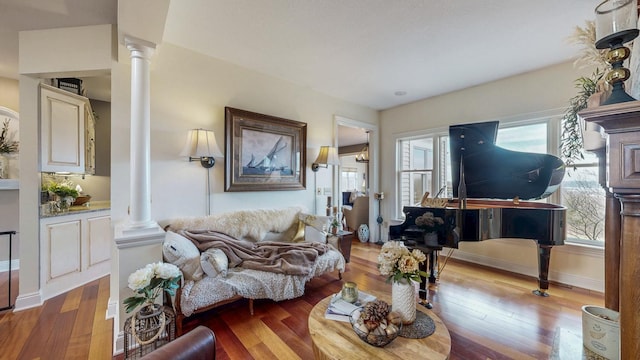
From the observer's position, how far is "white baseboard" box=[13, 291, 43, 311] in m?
2.30

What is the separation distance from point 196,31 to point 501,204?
3974 millimetres

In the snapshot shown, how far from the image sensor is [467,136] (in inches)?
115

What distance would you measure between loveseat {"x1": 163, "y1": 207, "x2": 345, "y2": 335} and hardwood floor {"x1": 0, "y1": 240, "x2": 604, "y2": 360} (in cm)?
23

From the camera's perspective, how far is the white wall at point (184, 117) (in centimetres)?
233

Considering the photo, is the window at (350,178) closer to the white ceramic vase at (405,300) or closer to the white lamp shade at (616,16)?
the white ceramic vase at (405,300)

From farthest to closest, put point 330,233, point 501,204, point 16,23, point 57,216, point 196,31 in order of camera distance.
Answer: point 330,233, point 501,204, point 57,216, point 196,31, point 16,23

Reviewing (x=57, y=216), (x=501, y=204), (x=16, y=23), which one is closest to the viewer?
(x=16, y=23)

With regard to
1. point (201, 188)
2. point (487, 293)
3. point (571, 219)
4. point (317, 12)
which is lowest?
point (487, 293)

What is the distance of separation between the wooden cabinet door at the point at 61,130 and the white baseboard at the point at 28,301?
48.7 inches

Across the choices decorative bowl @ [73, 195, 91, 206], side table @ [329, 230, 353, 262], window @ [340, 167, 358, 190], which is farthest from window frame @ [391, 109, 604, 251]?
window @ [340, 167, 358, 190]

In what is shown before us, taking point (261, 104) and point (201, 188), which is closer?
point (201, 188)

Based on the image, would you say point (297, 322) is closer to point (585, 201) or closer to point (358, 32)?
point (358, 32)

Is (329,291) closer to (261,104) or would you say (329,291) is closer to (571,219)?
(261,104)

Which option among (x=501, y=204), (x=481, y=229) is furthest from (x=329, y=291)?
(x=501, y=204)
